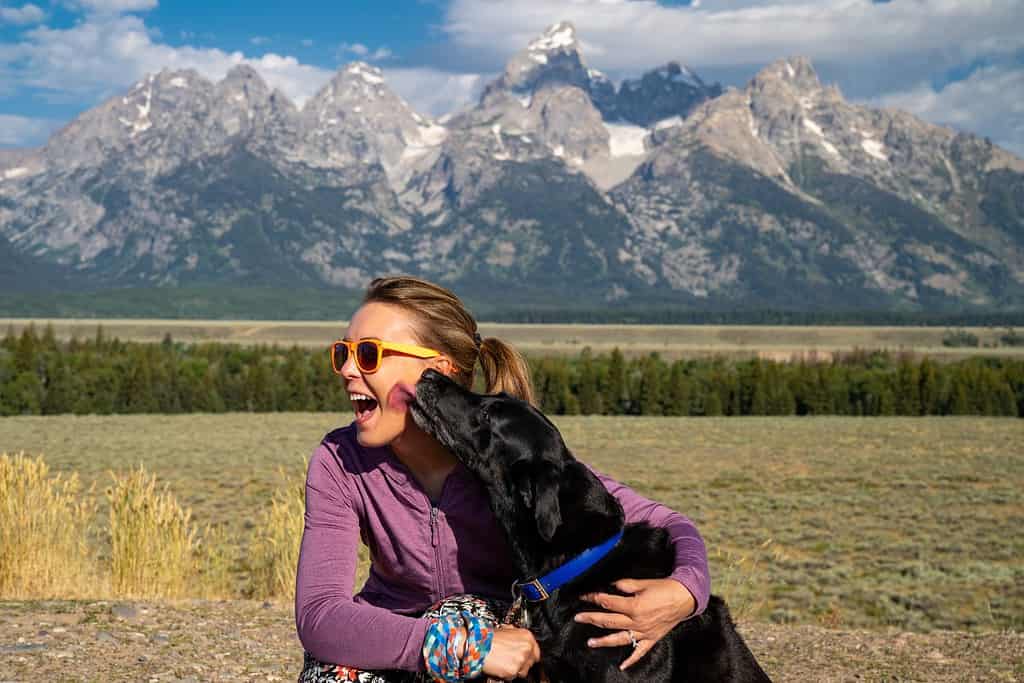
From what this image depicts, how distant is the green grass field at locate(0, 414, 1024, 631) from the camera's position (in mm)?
14617

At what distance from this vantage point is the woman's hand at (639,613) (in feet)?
11.3

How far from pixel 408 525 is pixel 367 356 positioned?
0.62 metres

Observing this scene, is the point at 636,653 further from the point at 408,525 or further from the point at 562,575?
the point at 408,525

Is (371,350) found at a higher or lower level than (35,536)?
higher

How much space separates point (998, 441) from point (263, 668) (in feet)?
151

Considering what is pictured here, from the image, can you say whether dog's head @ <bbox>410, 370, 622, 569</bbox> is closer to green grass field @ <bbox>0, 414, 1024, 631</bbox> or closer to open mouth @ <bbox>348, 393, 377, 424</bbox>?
open mouth @ <bbox>348, 393, 377, 424</bbox>

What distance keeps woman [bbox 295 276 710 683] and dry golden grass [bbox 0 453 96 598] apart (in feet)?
16.5

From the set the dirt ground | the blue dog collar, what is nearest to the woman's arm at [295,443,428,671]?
the blue dog collar

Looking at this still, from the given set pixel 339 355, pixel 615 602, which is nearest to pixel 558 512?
pixel 615 602

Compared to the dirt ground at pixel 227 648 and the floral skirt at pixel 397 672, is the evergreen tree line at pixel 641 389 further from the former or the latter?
the floral skirt at pixel 397 672

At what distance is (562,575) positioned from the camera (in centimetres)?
357

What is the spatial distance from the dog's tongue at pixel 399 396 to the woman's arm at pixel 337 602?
299 millimetres

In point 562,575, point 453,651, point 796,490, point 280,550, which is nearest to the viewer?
point 453,651

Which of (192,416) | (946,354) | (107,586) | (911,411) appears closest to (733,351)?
(946,354)
